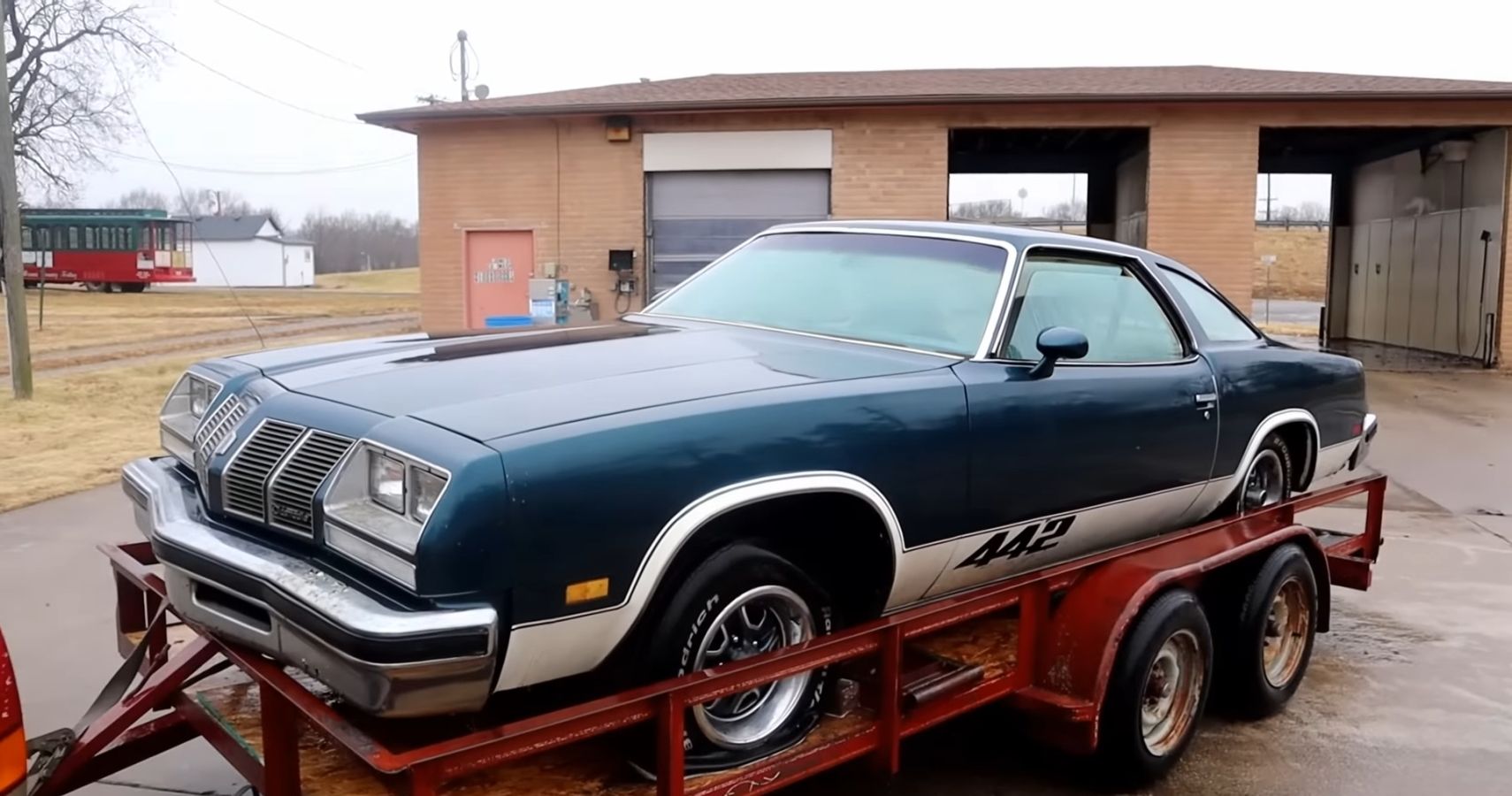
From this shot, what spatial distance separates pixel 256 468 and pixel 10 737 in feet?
2.52

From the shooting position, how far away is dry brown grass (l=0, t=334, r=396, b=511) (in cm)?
884

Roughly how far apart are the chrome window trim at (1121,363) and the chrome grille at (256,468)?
203cm

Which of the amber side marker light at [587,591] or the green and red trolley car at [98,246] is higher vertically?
the green and red trolley car at [98,246]

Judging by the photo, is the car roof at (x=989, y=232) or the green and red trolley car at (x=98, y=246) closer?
the car roof at (x=989, y=232)

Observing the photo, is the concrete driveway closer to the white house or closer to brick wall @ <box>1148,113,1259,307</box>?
brick wall @ <box>1148,113,1259,307</box>

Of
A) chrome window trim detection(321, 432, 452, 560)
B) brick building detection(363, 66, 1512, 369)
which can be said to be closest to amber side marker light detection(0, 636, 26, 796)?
chrome window trim detection(321, 432, 452, 560)

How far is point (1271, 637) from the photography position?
4.72 meters

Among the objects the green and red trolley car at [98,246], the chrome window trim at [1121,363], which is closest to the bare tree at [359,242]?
the green and red trolley car at [98,246]

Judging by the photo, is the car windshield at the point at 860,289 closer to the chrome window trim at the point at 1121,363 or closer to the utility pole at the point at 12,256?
the chrome window trim at the point at 1121,363

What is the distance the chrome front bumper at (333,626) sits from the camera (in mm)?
2410

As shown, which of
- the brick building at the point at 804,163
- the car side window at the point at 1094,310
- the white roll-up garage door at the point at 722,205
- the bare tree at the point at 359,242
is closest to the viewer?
the car side window at the point at 1094,310

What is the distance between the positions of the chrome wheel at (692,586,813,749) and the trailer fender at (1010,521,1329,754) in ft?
3.06

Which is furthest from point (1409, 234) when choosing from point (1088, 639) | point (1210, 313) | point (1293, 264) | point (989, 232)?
point (1293, 264)

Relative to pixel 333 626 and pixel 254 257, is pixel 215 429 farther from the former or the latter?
pixel 254 257
